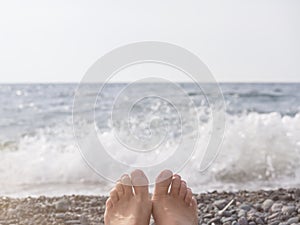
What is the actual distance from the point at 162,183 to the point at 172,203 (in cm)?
8

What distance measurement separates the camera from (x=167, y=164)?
2553 millimetres

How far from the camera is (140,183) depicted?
179 cm

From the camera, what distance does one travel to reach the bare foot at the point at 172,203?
1727 mm

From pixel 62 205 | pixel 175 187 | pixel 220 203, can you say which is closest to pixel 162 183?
pixel 175 187

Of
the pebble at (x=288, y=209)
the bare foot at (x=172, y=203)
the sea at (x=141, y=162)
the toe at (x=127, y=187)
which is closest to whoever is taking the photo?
the bare foot at (x=172, y=203)

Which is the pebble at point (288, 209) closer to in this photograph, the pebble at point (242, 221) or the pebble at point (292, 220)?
the pebble at point (292, 220)

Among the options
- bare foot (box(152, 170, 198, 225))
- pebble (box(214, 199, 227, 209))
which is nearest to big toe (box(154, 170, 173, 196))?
bare foot (box(152, 170, 198, 225))

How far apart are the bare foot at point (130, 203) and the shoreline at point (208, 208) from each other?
0.20 m

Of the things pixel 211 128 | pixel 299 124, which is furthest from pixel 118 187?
pixel 299 124

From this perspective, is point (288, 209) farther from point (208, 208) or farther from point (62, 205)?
point (62, 205)

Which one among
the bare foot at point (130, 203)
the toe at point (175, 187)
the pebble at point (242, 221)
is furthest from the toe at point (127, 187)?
the pebble at point (242, 221)

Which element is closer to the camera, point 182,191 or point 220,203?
point 182,191

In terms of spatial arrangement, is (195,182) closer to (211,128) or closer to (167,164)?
(167,164)

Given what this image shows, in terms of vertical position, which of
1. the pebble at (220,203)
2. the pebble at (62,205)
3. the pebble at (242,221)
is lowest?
the pebble at (62,205)
